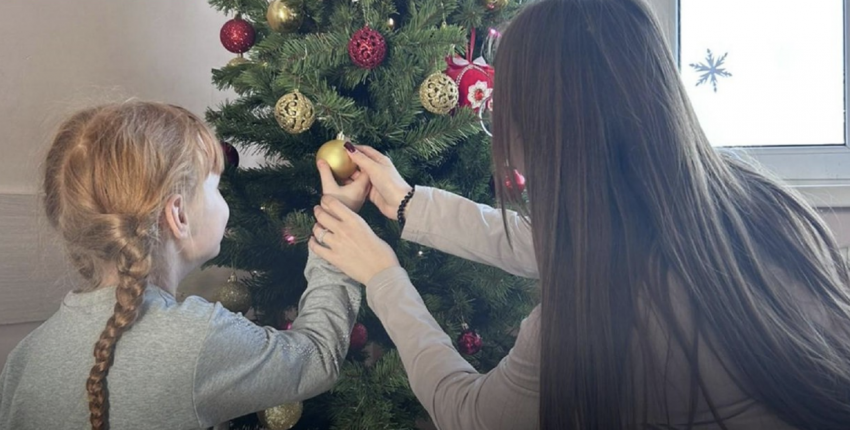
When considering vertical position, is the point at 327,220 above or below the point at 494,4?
below

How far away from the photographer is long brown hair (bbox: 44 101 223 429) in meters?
0.82

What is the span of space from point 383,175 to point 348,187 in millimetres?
50

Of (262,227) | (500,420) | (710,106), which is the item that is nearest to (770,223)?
(500,420)

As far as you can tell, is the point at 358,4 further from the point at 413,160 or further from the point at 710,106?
the point at 710,106

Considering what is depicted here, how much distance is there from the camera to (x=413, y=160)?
1.12 metres

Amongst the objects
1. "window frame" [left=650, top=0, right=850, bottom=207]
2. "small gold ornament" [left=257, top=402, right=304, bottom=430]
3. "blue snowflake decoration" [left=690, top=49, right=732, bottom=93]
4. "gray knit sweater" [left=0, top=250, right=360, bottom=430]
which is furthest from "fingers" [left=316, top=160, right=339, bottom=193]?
"blue snowflake decoration" [left=690, top=49, right=732, bottom=93]

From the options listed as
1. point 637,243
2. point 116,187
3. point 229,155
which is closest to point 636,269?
point 637,243

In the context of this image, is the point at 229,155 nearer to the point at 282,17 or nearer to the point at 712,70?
the point at 282,17

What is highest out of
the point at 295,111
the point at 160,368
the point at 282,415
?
the point at 295,111

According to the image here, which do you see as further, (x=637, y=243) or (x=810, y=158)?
(x=810, y=158)

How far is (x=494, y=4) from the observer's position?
1.11 meters

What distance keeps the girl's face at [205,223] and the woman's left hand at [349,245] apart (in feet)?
0.40

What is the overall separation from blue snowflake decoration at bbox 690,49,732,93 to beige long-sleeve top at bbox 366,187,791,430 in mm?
1063

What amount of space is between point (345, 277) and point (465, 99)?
1.03 feet
